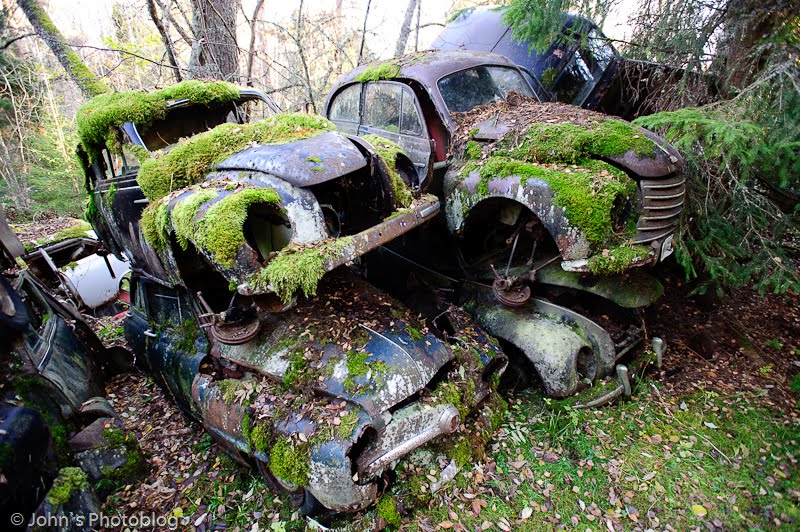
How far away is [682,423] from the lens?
345cm

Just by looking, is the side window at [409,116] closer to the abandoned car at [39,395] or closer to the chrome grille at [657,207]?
the chrome grille at [657,207]

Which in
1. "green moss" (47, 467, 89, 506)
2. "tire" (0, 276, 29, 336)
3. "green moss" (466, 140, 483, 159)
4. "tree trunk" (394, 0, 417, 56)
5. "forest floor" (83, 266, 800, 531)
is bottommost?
"forest floor" (83, 266, 800, 531)

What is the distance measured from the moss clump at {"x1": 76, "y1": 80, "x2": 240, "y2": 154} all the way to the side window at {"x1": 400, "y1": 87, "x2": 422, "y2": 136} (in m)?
2.12

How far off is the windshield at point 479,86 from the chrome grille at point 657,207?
2098 mm

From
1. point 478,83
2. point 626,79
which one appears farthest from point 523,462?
point 626,79

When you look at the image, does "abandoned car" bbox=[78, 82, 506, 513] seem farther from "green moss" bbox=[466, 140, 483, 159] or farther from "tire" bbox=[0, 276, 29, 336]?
"tire" bbox=[0, 276, 29, 336]

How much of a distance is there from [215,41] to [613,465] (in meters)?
8.28

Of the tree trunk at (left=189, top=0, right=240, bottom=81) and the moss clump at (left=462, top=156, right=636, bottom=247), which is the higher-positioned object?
the tree trunk at (left=189, top=0, right=240, bottom=81)

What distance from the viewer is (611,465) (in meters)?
3.16

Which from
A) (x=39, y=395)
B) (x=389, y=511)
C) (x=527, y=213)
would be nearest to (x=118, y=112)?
(x=39, y=395)

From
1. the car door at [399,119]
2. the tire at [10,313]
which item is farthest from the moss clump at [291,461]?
the car door at [399,119]

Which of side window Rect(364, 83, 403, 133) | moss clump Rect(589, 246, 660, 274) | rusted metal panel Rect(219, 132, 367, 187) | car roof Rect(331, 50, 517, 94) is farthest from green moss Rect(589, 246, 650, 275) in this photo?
side window Rect(364, 83, 403, 133)

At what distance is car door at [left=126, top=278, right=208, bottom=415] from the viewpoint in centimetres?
341

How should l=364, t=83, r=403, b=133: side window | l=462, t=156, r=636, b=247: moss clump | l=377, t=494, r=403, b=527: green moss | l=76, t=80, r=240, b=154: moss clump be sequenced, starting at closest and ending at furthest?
l=377, t=494, r=403, b=527: green moss < l=462, t=156, r=636, b=247: moss clump < l=76, t=80, r=240, b=154: moss clump < l=364, t=83, r=403, b=133: side window
